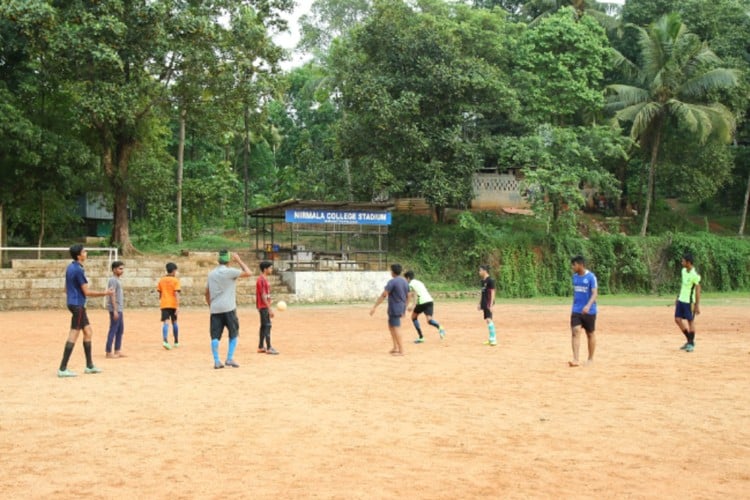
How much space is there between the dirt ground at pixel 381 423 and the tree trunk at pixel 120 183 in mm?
16611

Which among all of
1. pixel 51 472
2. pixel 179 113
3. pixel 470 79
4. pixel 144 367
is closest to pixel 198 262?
pixel 179 113

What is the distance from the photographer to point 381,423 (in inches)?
333

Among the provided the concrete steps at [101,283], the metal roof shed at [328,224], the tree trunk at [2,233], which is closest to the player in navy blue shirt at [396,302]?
the concrete steps at [101,283]

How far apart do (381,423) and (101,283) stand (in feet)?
67.8

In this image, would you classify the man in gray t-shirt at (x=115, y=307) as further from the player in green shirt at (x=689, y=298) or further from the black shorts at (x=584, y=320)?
the player in green shirt at (x=689, y=298)

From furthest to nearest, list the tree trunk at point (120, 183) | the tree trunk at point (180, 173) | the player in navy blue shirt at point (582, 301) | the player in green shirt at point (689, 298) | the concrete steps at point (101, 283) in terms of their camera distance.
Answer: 1. the tree trunk at point (180, 173)
2. the tree trunk at point (120, 183)
3. the concrete steps at point (101, 283)
4. the player in green shirt at point (689, 298)
5. the player in navy blue shirt at point (582, 301)

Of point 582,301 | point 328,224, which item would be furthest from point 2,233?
point 582,301

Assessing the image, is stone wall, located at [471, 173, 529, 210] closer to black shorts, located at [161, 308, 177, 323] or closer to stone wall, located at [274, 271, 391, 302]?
stone wall, located at [274, 271, 391, 302]

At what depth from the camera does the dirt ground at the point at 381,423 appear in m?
6.33

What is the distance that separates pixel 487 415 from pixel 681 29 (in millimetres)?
34121

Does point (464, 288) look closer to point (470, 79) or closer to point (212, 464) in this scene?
point (470, 79)

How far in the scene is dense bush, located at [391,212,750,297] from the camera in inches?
1384

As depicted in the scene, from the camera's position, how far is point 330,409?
9.22 metres

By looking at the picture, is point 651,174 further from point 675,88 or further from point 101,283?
point 101,283
